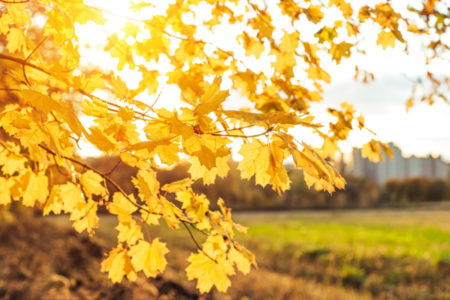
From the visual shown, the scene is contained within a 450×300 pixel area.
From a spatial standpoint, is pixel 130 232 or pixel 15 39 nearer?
pixel 130 232

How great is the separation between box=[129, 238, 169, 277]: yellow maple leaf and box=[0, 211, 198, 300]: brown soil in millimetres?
2090

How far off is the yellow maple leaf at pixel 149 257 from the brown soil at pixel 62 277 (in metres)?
2.09

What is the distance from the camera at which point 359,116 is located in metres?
2.17

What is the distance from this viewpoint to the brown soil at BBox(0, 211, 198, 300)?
390cm

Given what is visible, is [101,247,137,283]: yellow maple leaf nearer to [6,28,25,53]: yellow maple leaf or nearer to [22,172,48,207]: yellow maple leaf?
[22,172,48,207]: yellow maple leaf

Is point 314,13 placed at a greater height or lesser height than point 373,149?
greater

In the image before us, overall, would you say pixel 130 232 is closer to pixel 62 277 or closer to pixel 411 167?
pixel 62 277

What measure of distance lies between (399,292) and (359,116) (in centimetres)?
589

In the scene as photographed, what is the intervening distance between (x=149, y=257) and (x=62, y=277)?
11.9 ft

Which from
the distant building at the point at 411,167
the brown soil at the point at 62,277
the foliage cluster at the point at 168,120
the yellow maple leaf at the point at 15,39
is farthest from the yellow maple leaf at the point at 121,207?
the distant building at the point at 411,167

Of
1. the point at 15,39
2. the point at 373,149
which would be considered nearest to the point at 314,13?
the point at 373,149

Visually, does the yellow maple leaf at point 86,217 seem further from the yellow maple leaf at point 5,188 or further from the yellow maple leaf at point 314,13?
the yellow maple leaf at point 314,13

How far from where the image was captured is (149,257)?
1669 mm

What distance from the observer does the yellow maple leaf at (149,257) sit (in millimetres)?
1662
